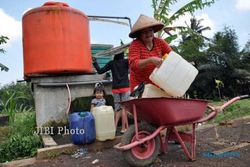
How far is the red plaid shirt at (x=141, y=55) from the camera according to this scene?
394 cm

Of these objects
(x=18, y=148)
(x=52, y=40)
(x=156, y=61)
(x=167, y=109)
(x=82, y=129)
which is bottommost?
(x=18, y=148)

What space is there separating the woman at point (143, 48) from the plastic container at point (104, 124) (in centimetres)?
120

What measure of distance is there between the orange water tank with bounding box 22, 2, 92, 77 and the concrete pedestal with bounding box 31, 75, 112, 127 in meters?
0.19

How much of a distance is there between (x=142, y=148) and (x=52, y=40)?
11.1 ft

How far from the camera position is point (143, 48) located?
4.02 m

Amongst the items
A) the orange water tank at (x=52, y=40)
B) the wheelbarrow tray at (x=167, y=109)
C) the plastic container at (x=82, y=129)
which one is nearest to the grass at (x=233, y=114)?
the plastic container at (x=82, y=129)

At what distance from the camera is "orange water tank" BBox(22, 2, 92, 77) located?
20.9 ft

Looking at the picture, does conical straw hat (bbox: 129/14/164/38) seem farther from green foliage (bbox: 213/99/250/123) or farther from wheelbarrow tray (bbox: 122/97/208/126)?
green foliage (bbox: 213/99/250/123)

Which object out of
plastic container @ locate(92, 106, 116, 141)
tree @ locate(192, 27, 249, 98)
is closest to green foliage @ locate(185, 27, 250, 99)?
tree @ locate(192, 27, 249, 98)

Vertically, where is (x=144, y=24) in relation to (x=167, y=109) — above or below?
above

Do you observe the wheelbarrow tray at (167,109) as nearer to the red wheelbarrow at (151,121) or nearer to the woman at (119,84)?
the red wheelbarrow at (151,121)

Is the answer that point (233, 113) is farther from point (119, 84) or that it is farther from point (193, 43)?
point (193, 43)

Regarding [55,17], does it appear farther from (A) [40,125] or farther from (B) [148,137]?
(B) [148,137]

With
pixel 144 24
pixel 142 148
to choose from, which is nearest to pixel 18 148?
pixel 142 148
